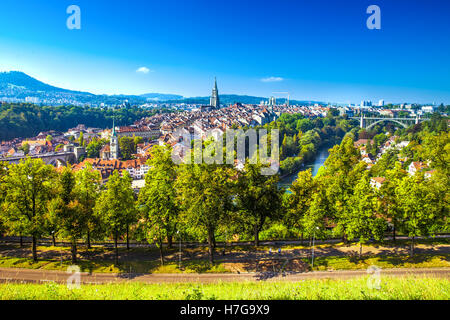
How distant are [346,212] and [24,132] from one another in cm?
10277

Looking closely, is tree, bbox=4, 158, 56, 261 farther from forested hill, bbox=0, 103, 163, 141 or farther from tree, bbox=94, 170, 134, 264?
forested hill, bbox=0, 103, 163, 141

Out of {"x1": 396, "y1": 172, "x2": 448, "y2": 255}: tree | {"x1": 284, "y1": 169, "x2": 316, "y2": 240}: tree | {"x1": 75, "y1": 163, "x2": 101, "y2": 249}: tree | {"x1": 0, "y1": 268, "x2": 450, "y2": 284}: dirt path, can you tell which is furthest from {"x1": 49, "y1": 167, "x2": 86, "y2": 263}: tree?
{"x1": 396, "y1": 172, "x2": 448, "y2": 255}: tree

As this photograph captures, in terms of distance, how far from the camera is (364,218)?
1212cm

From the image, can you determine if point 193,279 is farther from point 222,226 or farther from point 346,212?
point 346,212

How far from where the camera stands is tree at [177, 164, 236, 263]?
11586 mm

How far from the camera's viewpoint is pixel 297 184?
15023 mm

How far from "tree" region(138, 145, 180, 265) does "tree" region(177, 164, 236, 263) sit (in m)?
0.58

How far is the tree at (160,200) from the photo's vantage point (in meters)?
12.1

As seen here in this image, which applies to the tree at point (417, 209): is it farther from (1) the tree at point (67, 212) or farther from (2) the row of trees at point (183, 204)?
(1) the tree at point (67, 212)

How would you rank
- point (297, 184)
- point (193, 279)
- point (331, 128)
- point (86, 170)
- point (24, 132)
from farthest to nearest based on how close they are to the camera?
point (331, 128) → point (24, 132) → point (297, 184) → point (86, 170) → point (193, 279)

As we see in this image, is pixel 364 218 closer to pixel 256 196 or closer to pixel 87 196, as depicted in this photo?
pixel 256 196

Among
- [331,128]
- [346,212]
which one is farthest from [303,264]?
[331,128]

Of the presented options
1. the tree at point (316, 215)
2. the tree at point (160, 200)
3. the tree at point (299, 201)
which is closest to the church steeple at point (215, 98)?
the tree at point (299, 201)

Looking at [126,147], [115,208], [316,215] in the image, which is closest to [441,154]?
[316,215]
